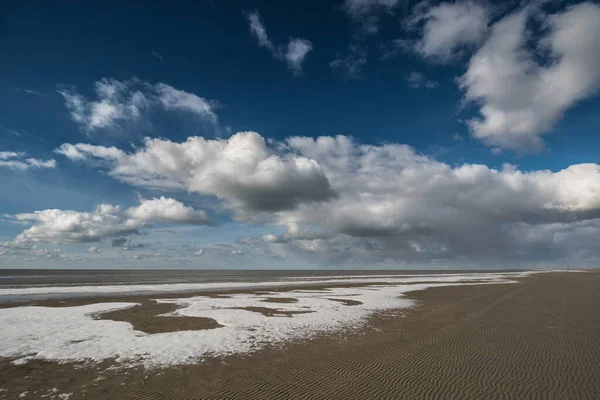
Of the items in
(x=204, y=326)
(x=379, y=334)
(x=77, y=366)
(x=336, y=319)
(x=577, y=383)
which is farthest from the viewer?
(x=336, y=319)

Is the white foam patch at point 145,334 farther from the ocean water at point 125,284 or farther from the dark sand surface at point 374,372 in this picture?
the ocean water at point 125,284

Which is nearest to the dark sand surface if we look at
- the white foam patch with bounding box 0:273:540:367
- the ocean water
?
the white foam patch with bounding box 0:273:540:367

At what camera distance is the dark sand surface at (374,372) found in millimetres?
10719

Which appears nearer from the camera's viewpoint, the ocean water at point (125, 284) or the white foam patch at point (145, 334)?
the white foam patch at point (145, 334)

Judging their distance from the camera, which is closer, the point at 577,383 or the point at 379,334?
the point at 577,383

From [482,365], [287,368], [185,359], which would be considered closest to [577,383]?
[482,365]

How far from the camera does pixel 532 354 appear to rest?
15281 mm

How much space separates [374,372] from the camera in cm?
1264

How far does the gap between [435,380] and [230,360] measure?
324 inches

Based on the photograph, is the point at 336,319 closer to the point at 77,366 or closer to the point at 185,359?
the point at 185,359

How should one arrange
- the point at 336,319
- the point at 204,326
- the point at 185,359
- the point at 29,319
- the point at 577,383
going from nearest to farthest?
the point at 577,383 < the point at 185,359 < the point at 204,326 < the point at 29,319 < the point at 336,319

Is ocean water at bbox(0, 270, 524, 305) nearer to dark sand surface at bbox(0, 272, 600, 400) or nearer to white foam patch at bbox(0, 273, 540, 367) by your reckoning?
white foam patch at bbox(0, 273, 540, 367)

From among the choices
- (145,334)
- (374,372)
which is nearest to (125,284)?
(145,334)

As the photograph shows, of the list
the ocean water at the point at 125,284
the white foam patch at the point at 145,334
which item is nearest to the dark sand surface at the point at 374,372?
the white foam patch at the point at 145,334
